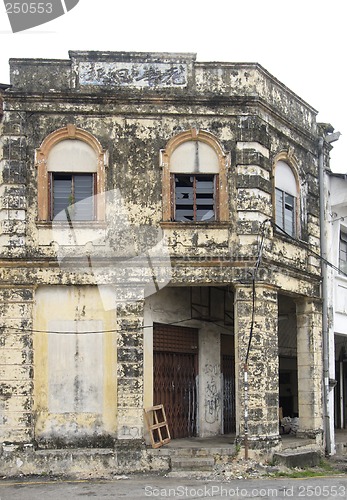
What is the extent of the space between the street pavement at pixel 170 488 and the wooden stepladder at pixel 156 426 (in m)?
1.34

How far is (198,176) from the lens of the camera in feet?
53.7

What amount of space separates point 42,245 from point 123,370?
122 inches

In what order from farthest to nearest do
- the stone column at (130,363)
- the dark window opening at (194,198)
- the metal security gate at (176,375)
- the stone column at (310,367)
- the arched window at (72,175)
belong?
the stone column at (310,367) < the metal security gate at (176,375) < the dark window opening at (194,198) < the arched window at (72,175) < the stone column at (130,363)

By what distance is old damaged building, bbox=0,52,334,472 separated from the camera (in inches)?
605

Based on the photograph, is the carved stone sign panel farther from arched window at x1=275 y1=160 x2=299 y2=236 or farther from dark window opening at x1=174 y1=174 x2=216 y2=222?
arched window at x1=275 y1=160 x2=299 y2=236

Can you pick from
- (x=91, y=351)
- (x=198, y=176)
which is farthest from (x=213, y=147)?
(x=91, y=351)

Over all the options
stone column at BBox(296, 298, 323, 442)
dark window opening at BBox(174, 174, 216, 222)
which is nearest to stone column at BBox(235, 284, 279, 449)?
dark window opening at BBox(174, 174, 216, 222)

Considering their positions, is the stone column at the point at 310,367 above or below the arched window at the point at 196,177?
below

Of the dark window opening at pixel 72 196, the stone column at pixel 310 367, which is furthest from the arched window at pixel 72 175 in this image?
the stone column at pixel 310 367

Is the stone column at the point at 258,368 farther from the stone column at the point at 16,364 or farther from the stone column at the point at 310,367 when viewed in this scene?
the stone column at the point at 16,364

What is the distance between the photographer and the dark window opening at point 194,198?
16234 mm

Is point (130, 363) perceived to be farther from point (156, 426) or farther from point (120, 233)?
point (120, 233)

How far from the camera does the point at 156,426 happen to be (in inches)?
630

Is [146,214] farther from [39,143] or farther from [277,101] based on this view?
[277,101]
